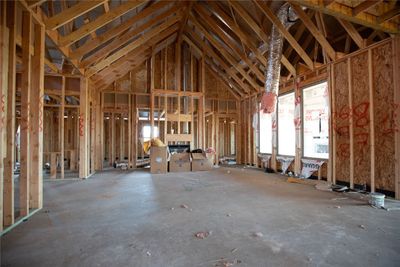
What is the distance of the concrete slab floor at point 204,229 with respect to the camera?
2.07 meters

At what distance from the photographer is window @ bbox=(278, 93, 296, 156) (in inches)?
289

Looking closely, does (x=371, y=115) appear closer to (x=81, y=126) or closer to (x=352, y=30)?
(x=352, y=30)

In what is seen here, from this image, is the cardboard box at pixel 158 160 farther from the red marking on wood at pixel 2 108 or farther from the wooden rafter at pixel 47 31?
the red marking on wood at pixel 2 108

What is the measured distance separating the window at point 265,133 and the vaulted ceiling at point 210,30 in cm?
120

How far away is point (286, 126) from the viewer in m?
7.62

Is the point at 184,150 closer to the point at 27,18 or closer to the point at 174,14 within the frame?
the point at 174,14

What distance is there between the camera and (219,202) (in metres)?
3.94

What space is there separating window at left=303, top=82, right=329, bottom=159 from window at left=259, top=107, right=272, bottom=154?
1.95m

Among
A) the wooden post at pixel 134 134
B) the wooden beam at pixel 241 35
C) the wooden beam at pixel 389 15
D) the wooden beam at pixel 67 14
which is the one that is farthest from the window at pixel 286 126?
the wooden beam at pixel 67 14

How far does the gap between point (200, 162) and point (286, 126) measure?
3294 mm

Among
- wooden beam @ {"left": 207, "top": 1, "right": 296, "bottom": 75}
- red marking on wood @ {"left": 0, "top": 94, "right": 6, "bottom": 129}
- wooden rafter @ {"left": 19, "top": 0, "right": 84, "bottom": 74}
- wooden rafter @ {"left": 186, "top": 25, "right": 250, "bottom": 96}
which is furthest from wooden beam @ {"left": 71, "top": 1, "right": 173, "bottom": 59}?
wooden rafter @ {"left": 186, "top": 25, "right": 250, "bottom": 96}

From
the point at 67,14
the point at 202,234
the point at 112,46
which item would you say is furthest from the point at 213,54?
the point at 202,234

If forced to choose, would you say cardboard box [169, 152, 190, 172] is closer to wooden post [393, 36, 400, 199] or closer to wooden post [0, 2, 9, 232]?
wooden post [0, 2, 9, 232]

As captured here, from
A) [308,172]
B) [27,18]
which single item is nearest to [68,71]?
[27,18]
